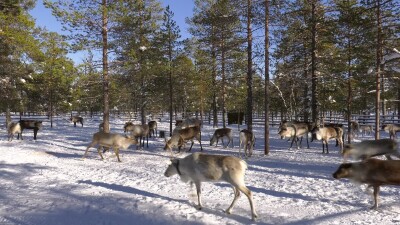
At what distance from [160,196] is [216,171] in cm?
198

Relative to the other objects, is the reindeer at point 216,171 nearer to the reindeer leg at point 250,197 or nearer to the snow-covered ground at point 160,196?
the reindeer leg at point 250,197

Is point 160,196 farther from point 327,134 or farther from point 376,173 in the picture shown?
point 327,134

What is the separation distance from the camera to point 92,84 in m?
17.8

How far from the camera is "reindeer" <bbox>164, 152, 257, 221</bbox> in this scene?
271 inches

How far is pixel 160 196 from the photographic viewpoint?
8289mm

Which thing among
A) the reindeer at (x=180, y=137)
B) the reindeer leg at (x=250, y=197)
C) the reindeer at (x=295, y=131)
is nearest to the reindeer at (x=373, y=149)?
the reindeer at (x=295, y=131)

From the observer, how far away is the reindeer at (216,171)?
22.6 ft

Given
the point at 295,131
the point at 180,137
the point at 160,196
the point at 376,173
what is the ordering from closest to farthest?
the point at 376,173
the point at 160,196
the point at 180,137
the point at 295,131

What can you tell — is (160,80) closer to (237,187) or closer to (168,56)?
(168,56)

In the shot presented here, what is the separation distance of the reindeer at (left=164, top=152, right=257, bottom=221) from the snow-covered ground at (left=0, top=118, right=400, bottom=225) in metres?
0.46

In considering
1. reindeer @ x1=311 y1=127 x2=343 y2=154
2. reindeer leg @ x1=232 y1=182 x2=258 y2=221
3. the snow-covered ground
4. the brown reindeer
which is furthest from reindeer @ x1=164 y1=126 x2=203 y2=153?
the brown reindeer

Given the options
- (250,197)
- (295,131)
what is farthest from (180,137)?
(250,197)

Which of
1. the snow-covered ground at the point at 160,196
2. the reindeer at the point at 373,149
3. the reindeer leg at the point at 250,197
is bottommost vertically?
the snow-covered ground at the point at 160,196

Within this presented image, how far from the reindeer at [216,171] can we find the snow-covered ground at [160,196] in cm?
46
